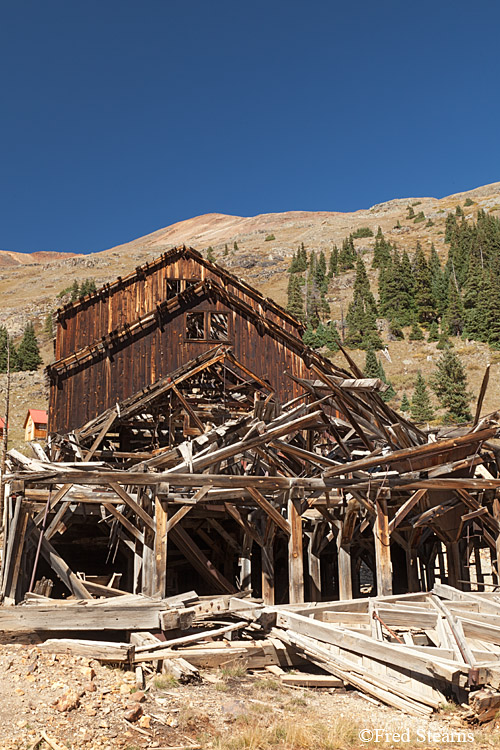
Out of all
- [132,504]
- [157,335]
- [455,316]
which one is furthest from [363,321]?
[132,504]

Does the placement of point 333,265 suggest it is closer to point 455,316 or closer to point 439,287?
point 439,287

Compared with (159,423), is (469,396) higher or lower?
higher

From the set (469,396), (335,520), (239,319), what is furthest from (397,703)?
(469,396)

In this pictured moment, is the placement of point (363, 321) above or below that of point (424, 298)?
below

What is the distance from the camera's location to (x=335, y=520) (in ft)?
50.8

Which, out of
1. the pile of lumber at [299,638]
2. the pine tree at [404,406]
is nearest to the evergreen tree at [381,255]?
the pine tree at [404,406]

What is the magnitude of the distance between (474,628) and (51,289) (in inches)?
5002

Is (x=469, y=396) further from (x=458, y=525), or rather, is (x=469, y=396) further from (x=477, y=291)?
(x=458, y=525)

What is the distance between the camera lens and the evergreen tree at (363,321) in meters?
73.2

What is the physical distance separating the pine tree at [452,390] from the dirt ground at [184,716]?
44.4 m

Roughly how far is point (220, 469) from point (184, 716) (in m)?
6.72

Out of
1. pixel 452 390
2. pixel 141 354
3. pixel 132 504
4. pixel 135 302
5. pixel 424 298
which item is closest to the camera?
pixel 132 504

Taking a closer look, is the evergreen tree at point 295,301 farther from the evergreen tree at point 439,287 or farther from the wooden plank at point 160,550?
the wooden plank at point 160,550

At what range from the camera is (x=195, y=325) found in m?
25.4
